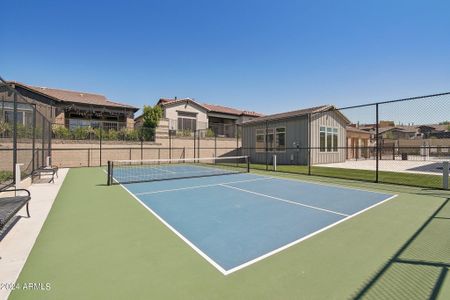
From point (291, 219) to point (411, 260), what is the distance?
2.22 m

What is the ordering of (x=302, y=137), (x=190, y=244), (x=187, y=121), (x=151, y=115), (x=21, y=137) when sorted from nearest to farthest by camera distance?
(x=190, y=244), (x=21, y=137), (x=302, y=137), (x=151, y=115), (x=187, y=121)

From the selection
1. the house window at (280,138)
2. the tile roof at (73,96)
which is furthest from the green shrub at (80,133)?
the house window at (280,138)

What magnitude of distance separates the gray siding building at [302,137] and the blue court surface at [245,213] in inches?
427

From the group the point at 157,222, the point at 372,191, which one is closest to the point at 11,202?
the point at 157,222

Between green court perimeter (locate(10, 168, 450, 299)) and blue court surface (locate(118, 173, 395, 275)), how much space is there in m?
0.26

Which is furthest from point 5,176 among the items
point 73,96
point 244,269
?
point 73,96

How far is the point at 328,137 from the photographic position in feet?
73.2

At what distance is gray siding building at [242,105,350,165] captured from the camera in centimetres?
2033

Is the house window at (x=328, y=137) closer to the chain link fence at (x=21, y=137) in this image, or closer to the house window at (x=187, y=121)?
the house window at (x=187, y=121)

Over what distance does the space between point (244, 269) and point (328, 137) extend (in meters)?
21.4

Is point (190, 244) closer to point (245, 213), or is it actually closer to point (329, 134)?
point (245, 213)

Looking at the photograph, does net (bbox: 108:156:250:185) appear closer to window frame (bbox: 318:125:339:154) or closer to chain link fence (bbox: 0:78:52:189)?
chain link fence (bbox: 0:78:52:189)

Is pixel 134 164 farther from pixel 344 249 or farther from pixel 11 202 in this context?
pixel 344 249

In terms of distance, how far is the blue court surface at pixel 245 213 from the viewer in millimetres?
3914
